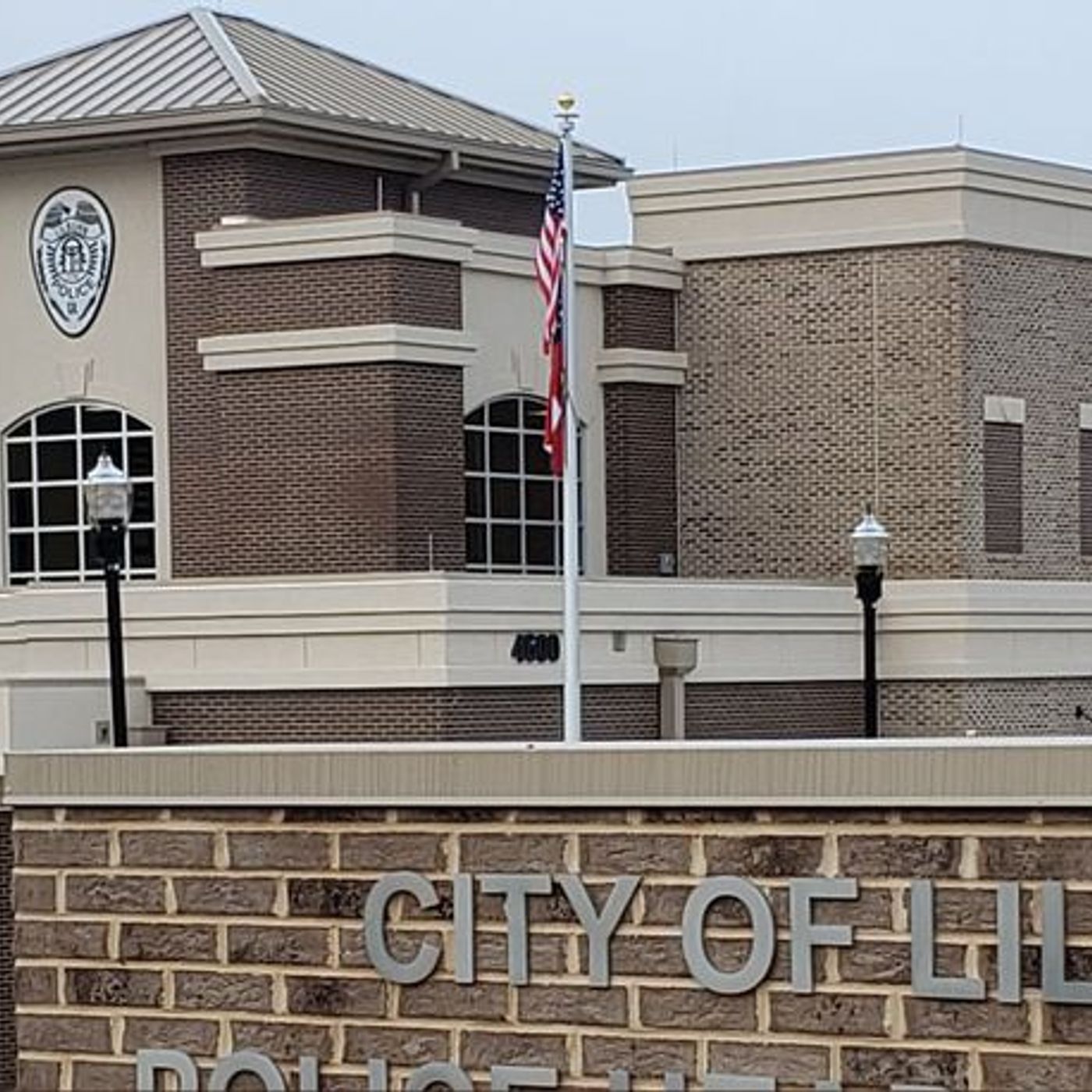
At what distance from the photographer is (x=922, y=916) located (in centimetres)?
671

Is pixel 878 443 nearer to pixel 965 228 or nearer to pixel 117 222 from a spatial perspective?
pixel 965 228

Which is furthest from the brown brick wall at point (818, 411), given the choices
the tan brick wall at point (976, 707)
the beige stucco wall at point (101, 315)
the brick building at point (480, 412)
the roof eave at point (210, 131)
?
the beige stucco wall at point (101, 315)

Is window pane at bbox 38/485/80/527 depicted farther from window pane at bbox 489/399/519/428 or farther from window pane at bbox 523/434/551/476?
window pane at bbox 523/434/551/476

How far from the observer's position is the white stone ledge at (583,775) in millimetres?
6672

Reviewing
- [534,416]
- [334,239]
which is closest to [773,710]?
[534,416]

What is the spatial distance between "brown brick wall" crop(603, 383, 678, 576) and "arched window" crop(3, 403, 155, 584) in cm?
650

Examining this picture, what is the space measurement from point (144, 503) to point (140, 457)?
611 millimetres

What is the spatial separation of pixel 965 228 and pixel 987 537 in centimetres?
402

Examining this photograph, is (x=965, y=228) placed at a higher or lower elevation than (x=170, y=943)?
higher

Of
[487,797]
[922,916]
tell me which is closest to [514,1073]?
[487,797]

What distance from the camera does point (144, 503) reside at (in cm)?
3828

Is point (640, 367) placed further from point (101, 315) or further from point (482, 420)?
point (101, 315)

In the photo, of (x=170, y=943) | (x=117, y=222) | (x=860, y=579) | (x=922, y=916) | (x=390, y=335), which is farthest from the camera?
(x=117, y=222)

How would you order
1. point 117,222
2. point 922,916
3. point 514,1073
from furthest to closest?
point 117,222
point 514,1073
point 922,916
